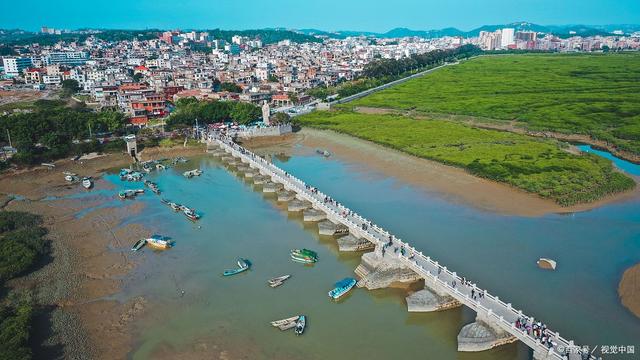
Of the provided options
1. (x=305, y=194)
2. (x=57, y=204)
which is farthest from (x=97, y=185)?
(x=305, y=194)

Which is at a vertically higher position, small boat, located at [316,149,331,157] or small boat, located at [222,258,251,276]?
small boat, located at [316,149,331,157]

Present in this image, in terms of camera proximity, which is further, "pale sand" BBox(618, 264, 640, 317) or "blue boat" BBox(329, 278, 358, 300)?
"blue boat" BBox(329, 278, 358, 300)

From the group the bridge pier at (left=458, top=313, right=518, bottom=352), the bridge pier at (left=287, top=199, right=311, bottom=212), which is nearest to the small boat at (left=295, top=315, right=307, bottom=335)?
the bridge pier at (left=458, top=313, right=518, bottom=352)

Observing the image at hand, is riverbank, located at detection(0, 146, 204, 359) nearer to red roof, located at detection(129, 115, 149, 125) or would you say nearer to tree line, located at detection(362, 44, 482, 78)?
red roof, located at detection(129, 115, 149, 125)

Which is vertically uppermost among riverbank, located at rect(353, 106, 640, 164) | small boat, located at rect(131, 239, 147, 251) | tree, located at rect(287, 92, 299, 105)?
tree, located at rect(287, 92, 299, 105)

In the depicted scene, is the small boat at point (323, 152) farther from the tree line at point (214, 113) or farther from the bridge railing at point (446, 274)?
the tree line at point (214, 113)

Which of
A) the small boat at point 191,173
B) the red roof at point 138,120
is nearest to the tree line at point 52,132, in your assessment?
the red roof at point 138,120

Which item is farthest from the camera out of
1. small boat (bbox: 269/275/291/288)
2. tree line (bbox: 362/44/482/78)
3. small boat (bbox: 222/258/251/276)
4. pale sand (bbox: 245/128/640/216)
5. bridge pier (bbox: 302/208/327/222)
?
tree line (bbox: 362/44/482/78)
